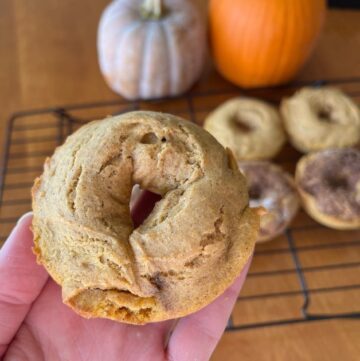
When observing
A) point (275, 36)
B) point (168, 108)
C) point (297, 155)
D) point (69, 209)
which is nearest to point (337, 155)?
point (297, 155)

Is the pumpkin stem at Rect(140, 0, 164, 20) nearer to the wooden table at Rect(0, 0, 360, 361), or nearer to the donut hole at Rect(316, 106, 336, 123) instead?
the wooden table at Rect(0, 0, 360, 361)

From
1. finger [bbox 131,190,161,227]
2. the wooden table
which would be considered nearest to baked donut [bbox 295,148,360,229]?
the wooden table

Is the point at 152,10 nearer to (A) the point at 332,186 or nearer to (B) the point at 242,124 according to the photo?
(B) the point at 242,124

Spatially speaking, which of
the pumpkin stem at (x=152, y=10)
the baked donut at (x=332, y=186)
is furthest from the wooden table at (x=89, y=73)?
the pumpkin stem at (x=152, y=10)

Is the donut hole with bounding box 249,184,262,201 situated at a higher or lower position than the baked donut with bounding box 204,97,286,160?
lower

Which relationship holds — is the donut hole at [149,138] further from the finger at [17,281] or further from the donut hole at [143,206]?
the finger at [17,281]

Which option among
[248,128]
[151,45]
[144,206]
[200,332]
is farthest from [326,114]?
[200,332]
